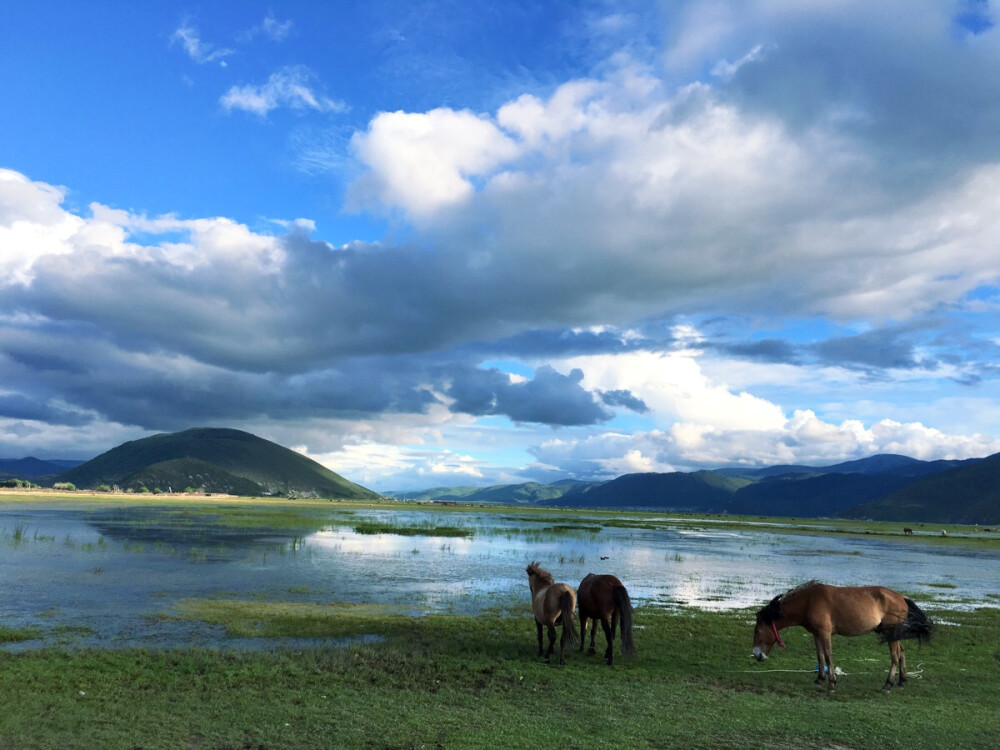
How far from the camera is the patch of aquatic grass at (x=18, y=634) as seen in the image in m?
18.6

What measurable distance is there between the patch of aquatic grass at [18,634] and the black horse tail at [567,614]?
54.0 feet

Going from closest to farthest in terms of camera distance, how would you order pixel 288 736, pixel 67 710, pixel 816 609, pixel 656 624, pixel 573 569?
pixel 288 736 < pixel 67 710 < pixel 816 609 < pixel 656 624 < pixel 573 569

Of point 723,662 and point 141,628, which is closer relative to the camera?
point 723,662

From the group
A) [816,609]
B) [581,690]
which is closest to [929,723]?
[816,609]

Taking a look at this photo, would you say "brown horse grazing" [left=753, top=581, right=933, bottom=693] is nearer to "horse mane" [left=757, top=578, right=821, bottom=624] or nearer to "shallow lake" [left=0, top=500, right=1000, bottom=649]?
"horse mane" [left=757, top=578, right=821, bottom=624]

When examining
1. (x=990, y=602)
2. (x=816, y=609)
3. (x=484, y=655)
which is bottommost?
(x=990, y=602)

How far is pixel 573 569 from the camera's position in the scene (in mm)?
43531

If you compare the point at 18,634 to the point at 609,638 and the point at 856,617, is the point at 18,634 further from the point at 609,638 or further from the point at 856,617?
the point at 856,617

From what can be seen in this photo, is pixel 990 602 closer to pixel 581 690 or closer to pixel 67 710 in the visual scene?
pixel 581 690

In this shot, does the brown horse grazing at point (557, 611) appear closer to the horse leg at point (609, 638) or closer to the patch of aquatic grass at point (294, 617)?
the horse leg at point (609, 638)

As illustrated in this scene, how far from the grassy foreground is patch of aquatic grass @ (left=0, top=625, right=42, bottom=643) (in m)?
2.95

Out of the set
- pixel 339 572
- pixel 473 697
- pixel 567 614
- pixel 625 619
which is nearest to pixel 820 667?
pixel 625 619

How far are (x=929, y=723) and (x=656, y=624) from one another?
→ 38.5 feet

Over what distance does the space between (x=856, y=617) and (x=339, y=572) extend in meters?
29.6
